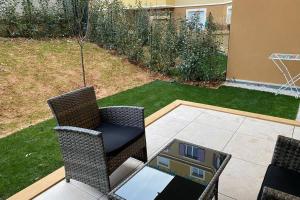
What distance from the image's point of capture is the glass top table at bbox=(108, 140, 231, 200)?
2049 millimetres

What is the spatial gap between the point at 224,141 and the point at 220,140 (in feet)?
0.20

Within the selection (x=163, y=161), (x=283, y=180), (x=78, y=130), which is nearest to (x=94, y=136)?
(x=78, y=130)

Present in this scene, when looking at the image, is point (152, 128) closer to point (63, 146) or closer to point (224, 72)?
point (63, 146)

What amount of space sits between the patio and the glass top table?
479mm

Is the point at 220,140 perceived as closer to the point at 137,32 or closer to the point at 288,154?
the point at 288,154

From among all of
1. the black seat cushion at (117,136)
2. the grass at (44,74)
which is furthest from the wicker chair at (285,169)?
the grass at (44,74)

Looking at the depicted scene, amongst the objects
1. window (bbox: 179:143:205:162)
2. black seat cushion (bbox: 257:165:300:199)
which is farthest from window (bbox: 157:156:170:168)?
black seat cushion (bbox: 257:165:300:199)

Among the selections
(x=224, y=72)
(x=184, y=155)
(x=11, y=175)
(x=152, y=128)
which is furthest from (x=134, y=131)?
(x=224, y=72)

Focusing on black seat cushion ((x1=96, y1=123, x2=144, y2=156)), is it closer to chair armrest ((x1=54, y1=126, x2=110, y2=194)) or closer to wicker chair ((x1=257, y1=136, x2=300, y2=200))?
chair armrest ((x1=54, y1=126, x2=110, y2=194))

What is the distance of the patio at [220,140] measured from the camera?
8.96 ft

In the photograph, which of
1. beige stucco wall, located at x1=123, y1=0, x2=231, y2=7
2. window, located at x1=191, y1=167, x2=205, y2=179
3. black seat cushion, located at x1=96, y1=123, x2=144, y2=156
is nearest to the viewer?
window, located at x1=191, y1=167, x2=205, y2=179

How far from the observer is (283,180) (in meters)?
2.11

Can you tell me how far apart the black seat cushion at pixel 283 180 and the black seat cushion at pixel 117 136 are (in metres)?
1.36

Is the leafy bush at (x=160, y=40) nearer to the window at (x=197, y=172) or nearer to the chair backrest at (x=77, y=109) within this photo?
the chair backrest at (x=77, y=109)
